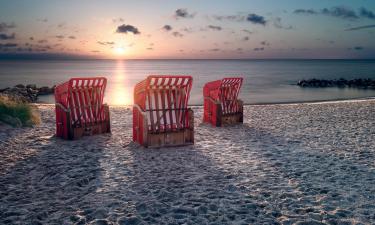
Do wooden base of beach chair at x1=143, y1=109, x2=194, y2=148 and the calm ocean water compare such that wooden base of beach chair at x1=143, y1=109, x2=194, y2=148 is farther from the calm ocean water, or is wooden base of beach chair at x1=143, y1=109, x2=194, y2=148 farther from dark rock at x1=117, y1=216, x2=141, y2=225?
the calm ocean water

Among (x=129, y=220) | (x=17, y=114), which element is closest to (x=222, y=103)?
(x=17, y=114)

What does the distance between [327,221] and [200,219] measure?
1.76 m

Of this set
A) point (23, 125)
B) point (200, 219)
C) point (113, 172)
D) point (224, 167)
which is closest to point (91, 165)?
point (113, 172)

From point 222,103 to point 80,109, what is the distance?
5.13 metres

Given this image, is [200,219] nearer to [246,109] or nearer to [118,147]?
[118,147]

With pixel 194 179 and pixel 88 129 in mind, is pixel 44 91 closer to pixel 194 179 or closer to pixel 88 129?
pixel 88 129

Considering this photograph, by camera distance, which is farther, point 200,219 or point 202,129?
point 202,129

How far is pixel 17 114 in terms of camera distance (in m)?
11.6

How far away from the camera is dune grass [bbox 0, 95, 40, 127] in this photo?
11086mm

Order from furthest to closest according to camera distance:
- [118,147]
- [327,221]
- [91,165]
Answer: [118,147]
[91,165]
[327,221]

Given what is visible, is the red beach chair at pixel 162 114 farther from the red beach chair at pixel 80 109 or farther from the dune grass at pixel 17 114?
the dune grass at pixel 17 114

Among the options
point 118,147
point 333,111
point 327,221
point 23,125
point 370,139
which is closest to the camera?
point 327,221

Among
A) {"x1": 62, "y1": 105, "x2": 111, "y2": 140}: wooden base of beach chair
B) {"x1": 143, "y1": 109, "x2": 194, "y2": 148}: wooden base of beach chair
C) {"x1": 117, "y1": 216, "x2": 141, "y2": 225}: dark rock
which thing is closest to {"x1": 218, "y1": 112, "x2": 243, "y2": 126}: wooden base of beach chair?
{"x1": 143, "y1": 109, "x2": 194, "y2": 148}: wooden base of beach chair

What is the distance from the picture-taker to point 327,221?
4543 millimetres
